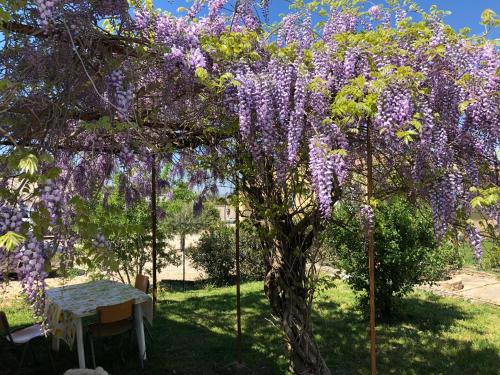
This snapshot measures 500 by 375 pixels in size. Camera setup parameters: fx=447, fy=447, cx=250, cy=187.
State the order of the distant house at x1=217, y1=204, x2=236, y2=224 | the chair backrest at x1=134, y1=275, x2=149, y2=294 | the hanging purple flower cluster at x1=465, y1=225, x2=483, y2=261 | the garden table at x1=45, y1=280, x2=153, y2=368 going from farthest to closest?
the chair backrest at x1=134, y1=275, x2=149, y2=294 → the distant house at x1=217, y1=204, x2=236, y2=224 → the garden table at x1=45, y1=280, x2=153, y2=368 → the hanging purple flower cluster at x1=465, y1=225, x2=483, y2=261

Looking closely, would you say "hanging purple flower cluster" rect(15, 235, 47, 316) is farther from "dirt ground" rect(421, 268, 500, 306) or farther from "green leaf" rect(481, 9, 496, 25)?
"dirt ground" rect(421, 268, 500, 306)

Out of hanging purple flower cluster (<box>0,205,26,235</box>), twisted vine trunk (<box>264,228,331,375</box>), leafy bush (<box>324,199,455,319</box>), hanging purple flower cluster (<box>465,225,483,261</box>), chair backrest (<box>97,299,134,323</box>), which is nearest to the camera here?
hanging purple flower cluster (<box>0,205,26,235</box>)

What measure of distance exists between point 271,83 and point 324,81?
0.35m

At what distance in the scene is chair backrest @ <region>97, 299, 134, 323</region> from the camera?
3975 mm

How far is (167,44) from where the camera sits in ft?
9.52

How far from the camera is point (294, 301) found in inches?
138

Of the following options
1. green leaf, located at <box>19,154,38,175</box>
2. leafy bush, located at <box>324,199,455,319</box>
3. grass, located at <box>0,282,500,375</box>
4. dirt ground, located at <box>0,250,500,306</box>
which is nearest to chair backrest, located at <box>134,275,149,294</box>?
grass, located at <box>0,282,500,375</box>

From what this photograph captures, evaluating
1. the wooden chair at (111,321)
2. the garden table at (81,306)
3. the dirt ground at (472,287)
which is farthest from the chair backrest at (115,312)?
the dirt ground at (472,287)

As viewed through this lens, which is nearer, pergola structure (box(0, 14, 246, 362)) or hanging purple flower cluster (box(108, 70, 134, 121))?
pergola structure (box(0, 14, 246, 362))

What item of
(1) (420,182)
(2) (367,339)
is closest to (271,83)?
(1) (420,182)

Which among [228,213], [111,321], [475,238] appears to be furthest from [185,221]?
[475,238]

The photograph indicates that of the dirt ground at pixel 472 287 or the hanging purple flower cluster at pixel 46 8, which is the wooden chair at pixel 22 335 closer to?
the hanging purple flower cluster at pixel 46 8

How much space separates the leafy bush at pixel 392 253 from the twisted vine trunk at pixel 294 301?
1.90m

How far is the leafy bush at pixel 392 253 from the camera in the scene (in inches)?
216
